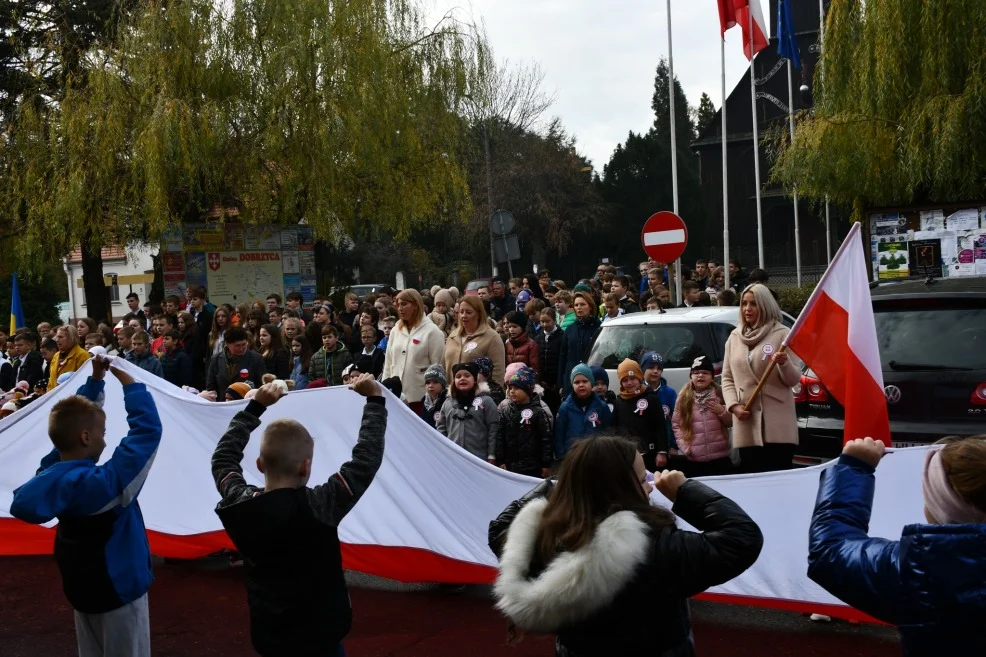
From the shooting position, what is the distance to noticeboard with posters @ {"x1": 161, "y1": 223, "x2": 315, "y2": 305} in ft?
61.8

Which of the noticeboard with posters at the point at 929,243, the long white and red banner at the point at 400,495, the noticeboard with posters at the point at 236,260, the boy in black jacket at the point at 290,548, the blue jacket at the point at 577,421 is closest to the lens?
the boy in black jacket at the point at 290,548

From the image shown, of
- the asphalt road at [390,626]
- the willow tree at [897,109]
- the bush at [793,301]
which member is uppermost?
the willow tree at [897,109]

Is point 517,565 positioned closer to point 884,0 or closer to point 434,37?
point 884,0

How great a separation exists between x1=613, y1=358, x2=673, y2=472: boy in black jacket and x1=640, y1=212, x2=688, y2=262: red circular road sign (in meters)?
6.77

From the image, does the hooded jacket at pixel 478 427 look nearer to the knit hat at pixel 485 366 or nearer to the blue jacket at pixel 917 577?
the knit hat at pixel 485 366

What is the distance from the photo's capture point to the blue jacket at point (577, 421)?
291 inches

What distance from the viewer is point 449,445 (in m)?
6.32

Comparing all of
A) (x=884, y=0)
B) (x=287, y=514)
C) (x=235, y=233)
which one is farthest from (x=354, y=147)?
(x=287, y=514)

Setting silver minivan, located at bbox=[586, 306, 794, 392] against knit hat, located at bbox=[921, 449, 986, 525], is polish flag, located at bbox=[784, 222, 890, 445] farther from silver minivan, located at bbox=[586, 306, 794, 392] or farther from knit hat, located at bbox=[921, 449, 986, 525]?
silver minivan, located at bbox=[586, 306, 794, 392]

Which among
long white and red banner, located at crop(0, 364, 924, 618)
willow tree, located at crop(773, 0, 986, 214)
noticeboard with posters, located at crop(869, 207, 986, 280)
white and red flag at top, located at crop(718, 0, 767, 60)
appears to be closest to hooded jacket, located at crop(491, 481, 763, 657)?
long white and red banner, located at crop(0, 364, 924, 618)

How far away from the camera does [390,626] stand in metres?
6.20

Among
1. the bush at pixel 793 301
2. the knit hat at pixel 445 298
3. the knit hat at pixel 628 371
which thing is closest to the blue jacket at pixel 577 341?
the knit hat at pixel 445 298

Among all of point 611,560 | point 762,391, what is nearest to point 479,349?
point 762,391

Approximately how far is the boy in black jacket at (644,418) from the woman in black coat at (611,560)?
14.8ft
